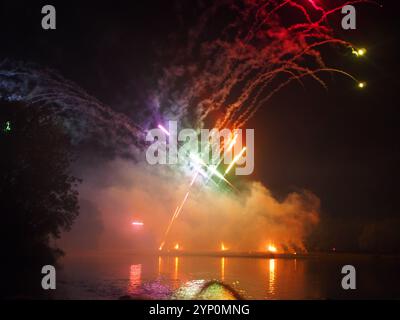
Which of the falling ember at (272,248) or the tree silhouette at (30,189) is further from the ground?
the tree silhouette at (30,189)

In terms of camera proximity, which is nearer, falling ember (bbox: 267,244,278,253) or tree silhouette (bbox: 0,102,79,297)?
tree silhouette (bbox: 0,102,79,297)

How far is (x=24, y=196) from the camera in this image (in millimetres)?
43719

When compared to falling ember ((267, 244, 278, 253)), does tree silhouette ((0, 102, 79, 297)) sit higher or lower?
higher

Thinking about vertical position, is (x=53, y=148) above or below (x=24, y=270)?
above

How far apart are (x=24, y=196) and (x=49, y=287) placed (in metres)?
10.1

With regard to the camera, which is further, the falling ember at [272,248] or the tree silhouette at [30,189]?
the falling ember at [272,248]

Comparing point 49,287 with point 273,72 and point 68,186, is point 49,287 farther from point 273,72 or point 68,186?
point 273,72

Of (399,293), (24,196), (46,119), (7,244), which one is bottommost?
(399,293)

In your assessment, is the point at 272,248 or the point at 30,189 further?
the point at 272,248

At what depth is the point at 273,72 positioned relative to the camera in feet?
130
